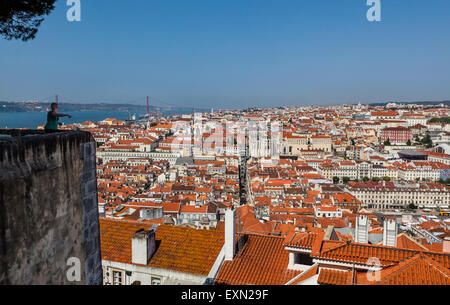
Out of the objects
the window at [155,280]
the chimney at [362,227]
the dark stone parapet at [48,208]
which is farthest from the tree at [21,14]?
the chimney at [362,227]

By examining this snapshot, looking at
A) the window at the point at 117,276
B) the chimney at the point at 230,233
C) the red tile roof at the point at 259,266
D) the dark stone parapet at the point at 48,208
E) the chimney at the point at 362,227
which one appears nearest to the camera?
the dark stone parapet at the point at 48,208

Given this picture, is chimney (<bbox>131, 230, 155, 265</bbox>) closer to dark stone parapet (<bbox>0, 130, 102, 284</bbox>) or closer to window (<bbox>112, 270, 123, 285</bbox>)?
window (<bbox>112, 270, 123, 285</bbox>)

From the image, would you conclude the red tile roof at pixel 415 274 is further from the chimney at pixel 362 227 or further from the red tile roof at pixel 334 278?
the chimney at pixel 362 227

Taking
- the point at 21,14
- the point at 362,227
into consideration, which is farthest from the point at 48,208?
the point at 362,227

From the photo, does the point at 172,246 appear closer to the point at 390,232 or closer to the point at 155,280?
the point at 155,280

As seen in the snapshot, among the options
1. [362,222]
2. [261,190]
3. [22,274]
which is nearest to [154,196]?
[261,190]

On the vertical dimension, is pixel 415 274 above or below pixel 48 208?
below
